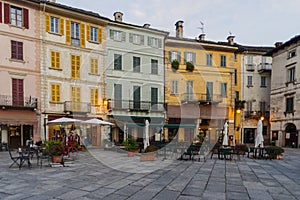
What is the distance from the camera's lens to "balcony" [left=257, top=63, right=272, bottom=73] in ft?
90.6

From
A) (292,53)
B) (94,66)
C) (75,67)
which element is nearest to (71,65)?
(75,67)

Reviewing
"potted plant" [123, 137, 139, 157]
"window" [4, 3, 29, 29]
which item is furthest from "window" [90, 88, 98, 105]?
"potted plant" [123, 137, 139, 157]

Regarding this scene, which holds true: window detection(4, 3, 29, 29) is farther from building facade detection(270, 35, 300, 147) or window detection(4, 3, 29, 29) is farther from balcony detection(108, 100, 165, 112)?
building facade detection(270, 35, 300, 147)

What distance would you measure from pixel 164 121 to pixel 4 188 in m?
17.9

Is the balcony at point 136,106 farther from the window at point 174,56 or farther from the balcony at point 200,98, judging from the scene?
the window at point 174,56

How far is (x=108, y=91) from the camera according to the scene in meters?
21.0

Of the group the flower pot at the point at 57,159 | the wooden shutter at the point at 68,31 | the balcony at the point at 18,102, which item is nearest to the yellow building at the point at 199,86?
the wooden shutter at the point at 68,31

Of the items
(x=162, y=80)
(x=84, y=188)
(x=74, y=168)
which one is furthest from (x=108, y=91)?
(x=84, y=188)

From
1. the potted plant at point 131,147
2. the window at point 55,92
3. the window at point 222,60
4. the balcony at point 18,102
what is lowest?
the potted plant at point 131,147

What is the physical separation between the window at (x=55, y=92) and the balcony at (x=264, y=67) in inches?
884

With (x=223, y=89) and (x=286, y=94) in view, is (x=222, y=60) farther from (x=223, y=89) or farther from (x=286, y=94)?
(x=286, y=94)

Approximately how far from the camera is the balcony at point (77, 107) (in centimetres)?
1864

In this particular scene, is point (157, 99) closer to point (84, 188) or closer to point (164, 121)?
point (164, 121)

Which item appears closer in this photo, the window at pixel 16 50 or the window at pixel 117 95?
the window at pixel 16 50
